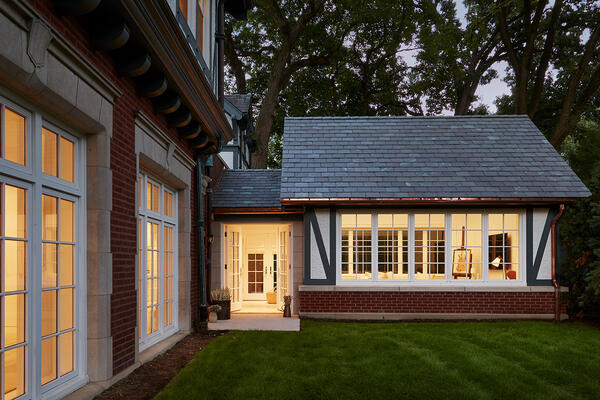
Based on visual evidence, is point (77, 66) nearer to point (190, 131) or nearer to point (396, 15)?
point (190, 131)

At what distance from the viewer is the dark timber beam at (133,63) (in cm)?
505

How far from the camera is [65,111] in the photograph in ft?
13.1

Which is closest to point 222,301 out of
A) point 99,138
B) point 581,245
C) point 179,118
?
point 179,118

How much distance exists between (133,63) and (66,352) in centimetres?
290

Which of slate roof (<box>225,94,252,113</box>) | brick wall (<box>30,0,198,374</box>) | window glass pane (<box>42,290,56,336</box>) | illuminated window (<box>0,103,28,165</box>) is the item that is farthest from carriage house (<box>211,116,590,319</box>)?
slate roof (<box>225,94,252,113</box>)

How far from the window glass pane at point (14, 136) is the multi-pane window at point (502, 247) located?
376 inches

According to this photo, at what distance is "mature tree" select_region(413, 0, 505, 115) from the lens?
1978 centimetres

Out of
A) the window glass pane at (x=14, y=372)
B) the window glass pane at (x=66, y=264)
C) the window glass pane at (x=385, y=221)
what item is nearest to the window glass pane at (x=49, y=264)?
the window glass pane at (x=66, y=264)

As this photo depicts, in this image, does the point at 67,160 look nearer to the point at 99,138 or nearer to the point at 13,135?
the point at 99,138

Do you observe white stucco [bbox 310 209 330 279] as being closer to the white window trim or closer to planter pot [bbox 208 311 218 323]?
planter pot [bbox 208 311 218 323]

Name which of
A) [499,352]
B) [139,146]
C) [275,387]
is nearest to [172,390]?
[275,387]

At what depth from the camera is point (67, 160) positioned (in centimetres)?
437

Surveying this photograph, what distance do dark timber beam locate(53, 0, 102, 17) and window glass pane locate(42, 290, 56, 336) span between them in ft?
7.32

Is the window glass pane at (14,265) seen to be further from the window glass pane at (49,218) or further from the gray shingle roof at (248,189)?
the gray shingle roof at (248,189)
